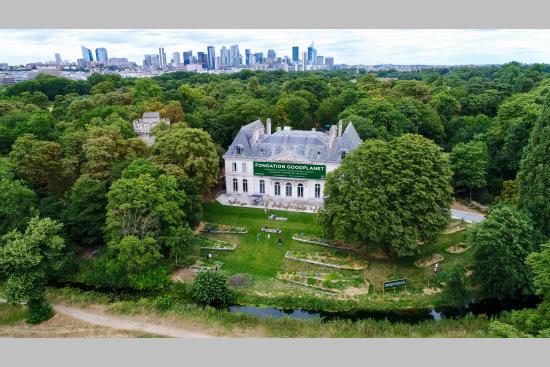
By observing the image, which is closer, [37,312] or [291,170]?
[37,312]

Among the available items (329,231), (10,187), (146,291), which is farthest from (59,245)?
(329,231)

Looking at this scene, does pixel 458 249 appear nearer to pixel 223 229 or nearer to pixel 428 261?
pixel 428 261

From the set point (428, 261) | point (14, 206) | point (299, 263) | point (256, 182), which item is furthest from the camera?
point (256, 182)

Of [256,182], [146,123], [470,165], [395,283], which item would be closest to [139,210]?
[256,182]

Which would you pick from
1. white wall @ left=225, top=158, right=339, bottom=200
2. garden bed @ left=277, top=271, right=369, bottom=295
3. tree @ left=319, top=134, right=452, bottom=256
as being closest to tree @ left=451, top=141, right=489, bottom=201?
tree @ left=319, top=134, right=452, bottom=256

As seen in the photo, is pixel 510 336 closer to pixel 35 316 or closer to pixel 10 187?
pixel 35 316
